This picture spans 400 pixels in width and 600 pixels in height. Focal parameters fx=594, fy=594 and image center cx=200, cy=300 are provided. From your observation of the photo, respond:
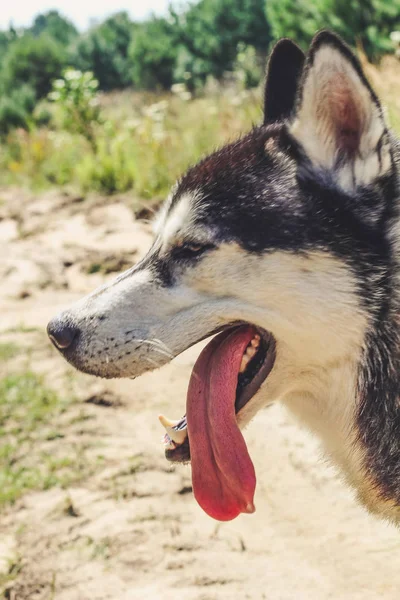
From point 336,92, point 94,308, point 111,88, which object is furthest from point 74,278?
point 111,88

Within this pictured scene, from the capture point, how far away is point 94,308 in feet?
6.78

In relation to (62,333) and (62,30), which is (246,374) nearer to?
(62,333)

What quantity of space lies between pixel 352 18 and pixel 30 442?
701 inches

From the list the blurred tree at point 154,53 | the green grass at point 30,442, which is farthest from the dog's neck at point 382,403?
the blurred tree at point 154,53

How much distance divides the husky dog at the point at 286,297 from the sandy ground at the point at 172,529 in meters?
0.42

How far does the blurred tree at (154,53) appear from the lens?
4309 cm

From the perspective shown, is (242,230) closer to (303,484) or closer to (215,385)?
(215,385)

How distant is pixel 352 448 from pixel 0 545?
62.6 inches

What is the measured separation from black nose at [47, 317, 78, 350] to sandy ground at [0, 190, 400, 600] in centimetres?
96

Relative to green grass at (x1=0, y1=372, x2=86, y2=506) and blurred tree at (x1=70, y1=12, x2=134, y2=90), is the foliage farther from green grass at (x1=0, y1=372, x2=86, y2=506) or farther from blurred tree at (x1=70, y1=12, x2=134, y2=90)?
blurred tree at (x1=70, y1=12, x2=134, y2=90)

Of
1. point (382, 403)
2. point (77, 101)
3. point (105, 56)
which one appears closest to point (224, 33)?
point (105, 56)

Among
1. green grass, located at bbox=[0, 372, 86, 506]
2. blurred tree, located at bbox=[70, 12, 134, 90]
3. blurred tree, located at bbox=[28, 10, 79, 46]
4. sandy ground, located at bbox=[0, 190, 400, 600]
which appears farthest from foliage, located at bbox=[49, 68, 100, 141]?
blurred tree, located at bbox=[28, 10, 79, 46]

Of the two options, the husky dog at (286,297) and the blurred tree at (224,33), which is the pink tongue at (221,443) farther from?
the blurred tree at (224,33)

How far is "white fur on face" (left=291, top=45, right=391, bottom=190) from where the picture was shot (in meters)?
1.82
